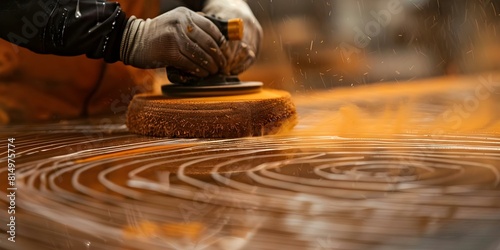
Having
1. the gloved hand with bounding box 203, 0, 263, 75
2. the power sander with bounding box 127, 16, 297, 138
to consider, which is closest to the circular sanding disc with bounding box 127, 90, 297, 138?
the power sander with bounding box 127, 16, 297, 138

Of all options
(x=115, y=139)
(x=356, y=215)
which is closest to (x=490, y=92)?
(x=115, y=139)

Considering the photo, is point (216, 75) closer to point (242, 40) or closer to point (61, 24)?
point (242, 40)

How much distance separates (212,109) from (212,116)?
0.05 feet

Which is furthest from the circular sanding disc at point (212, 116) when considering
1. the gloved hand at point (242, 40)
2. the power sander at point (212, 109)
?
the gloved hand at point (242, 40)

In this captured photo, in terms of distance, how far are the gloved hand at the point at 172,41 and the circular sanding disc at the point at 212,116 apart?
0.09 metres

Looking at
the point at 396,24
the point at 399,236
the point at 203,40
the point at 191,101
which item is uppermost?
the point at 396,24

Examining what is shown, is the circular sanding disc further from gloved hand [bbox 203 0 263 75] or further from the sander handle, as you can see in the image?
gloved hand [bbox 203 0 263 75]

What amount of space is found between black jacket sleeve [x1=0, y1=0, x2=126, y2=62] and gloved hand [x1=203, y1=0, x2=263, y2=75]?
28cm

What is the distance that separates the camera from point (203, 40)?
1194 mm

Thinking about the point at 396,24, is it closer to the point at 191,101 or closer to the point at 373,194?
the point at 191,101

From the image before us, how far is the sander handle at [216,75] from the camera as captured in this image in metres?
1.23

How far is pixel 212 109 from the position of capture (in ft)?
3.69

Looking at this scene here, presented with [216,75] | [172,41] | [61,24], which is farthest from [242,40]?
[61,24]

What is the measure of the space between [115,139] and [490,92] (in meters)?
1.61
